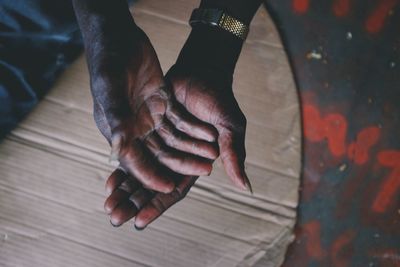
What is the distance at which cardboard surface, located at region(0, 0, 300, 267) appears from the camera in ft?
3.40

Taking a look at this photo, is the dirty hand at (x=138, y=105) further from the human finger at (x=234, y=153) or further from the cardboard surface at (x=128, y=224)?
the cardboard surface at (x=128, y=224)

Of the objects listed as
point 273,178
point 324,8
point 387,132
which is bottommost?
point 273,178

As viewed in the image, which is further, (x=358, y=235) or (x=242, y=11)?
(x=358, y=235)

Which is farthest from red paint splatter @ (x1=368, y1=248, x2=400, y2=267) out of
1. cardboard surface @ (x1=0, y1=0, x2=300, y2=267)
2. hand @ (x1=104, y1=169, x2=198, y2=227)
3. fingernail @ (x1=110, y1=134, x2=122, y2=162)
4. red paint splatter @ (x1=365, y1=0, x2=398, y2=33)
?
fingernail @ (x1=110, y1=134, x2=122, y2=162)

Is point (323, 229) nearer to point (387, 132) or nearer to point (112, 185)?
point (387, 132)

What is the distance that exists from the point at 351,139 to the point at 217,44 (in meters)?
0.50

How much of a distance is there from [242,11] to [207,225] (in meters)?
0.47

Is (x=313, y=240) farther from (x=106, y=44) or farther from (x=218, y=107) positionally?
(x=106, y=44)

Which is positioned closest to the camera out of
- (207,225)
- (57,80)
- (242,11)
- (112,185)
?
(112,185)

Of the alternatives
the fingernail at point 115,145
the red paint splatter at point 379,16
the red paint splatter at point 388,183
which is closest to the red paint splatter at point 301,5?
the red paint splatter at point 379,16

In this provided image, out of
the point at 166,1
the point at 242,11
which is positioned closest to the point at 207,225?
the point at 242,11

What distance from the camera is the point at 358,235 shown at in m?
1.23

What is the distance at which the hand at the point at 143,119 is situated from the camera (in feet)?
2.29

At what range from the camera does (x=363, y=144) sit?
1.25 metres
